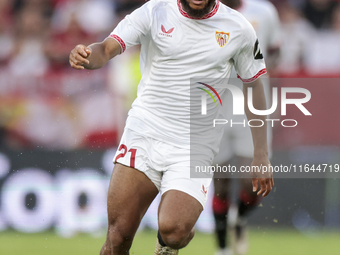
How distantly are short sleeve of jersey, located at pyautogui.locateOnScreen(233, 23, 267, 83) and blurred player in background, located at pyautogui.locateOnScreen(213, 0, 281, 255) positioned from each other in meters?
1.44

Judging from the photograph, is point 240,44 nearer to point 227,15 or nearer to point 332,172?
point 227,15

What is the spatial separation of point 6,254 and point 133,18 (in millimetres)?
3028

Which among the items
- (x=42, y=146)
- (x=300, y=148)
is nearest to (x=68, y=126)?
(x=42, y=146)

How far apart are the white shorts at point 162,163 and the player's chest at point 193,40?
68cm

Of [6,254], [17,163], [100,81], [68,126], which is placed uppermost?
[100,81]

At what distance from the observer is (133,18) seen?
13.8 ft

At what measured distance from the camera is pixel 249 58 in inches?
170

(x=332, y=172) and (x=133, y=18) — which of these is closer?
(x=133, y=18)

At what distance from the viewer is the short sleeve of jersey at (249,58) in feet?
13.9

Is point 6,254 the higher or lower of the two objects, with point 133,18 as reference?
lower

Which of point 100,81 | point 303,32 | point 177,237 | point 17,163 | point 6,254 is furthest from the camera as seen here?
point 303,32

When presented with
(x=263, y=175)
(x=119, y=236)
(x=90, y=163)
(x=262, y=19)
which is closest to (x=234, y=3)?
(x=262, y=19)

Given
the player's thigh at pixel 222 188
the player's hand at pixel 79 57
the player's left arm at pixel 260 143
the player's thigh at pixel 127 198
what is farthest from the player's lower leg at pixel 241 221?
the player's hand at pixel 79 57

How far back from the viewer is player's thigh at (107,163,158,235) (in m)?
4.07
